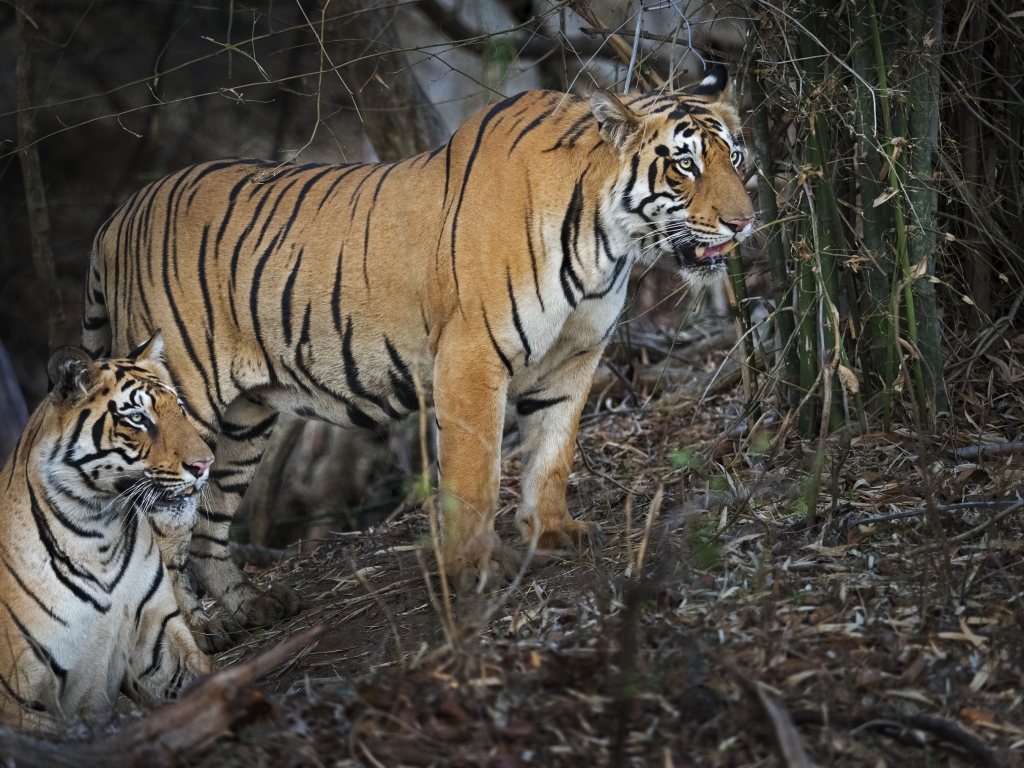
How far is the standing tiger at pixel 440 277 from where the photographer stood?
4.07 meters

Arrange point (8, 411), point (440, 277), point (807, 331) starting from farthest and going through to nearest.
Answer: point (8, 411) → point (807, 331) → point (440, 277)

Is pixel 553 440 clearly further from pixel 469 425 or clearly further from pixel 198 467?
pixel 198 467

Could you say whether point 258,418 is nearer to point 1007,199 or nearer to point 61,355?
point 61,355

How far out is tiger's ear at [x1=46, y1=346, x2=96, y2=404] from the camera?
343 centimetres

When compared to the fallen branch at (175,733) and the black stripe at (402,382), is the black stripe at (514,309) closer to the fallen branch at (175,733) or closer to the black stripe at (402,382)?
the black stripe at (402,382)

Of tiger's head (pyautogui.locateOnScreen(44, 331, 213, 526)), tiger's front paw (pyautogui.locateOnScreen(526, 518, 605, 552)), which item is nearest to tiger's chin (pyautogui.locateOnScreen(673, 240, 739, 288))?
tiger's front paw (pyautogui.locateOnScreen(526, 518, 605, 552))

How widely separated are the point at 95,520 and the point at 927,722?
2551 mm

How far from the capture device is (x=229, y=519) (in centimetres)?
501

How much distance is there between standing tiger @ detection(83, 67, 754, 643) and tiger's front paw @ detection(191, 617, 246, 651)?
0.05 meters

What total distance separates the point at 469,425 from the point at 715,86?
1635mm

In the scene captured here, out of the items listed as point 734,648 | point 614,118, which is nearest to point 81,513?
point 734,648

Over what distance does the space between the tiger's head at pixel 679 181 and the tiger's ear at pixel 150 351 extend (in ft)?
5.67

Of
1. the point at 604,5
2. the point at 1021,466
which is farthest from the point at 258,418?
the point at 604,5

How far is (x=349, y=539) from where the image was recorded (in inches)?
223
